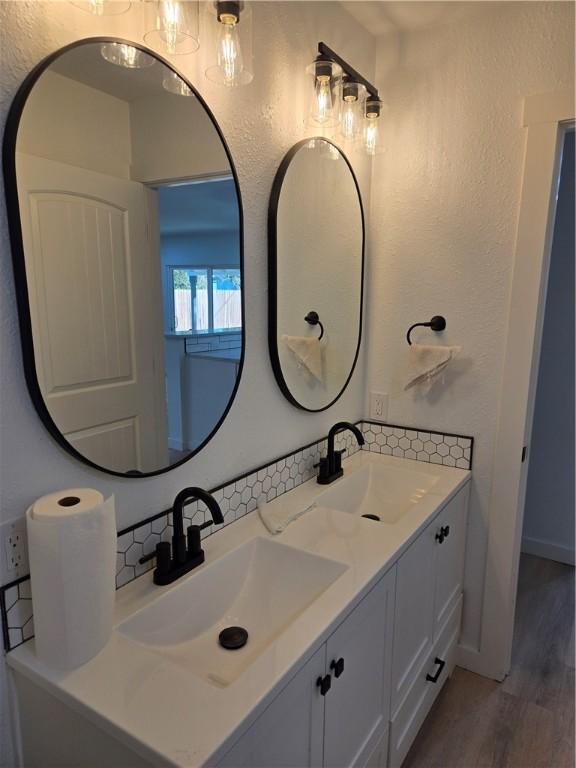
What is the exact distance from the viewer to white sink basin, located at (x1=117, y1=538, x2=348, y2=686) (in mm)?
1128

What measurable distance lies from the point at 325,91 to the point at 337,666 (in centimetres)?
166

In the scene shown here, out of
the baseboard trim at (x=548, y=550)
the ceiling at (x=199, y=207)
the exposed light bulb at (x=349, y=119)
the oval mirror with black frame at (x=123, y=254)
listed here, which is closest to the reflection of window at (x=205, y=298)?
the oval mirror with black frame at (x=123, y=254)

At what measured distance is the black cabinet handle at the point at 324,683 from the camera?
107 cm

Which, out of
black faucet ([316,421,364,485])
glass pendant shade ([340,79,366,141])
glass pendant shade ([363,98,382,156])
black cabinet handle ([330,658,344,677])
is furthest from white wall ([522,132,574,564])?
black cabinet handle ([330,658,344,677])

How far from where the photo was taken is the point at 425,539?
63.3 inches

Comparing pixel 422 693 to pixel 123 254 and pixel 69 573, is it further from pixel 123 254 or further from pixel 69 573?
pixel 123 254

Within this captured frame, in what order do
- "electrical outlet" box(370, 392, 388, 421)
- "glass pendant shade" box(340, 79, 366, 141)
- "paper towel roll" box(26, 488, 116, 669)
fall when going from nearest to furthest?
"paper towel roll" box(26, 488, 116, 669) → "glass pendant shade" box(340, 79, 366, 141) → "electrical outlet" box(370, 392, 388, 421)

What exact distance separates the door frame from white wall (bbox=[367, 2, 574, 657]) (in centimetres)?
4

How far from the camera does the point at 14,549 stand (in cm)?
98

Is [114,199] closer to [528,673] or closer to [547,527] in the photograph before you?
[528,673]

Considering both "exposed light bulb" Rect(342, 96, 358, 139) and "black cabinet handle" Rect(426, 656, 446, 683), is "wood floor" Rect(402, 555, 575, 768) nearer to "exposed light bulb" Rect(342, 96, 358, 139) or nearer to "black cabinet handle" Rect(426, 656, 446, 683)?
"black cabinet handle" Rect(426, 656, 446, 683)

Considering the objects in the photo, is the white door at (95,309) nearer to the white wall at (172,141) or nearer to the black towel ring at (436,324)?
the white wall at (172,141)

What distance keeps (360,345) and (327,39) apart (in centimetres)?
114

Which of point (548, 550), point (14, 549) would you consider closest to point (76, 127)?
point (14, 549)
